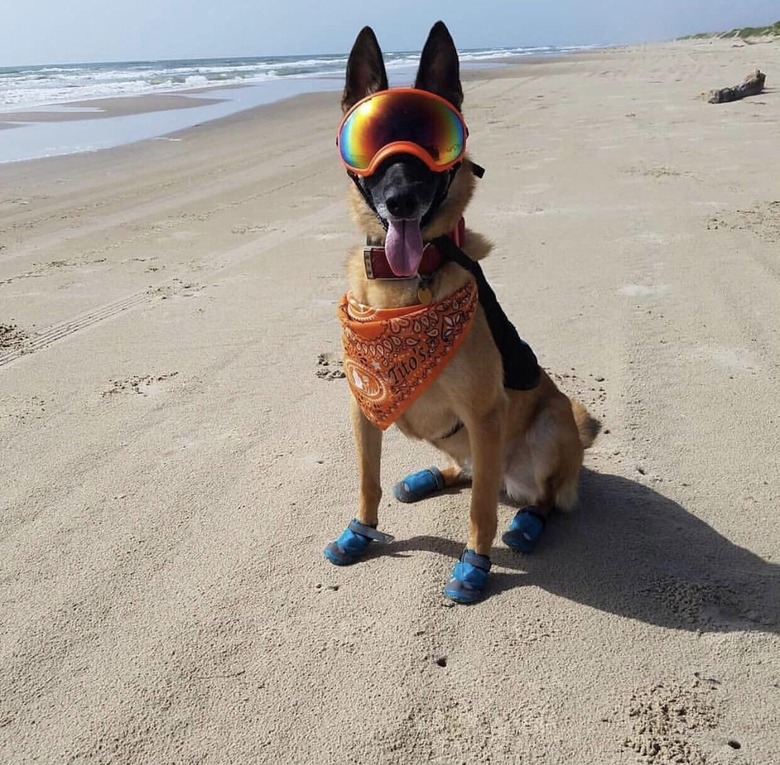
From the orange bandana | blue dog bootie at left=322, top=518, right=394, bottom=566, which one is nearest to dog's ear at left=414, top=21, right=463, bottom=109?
the orange bandana

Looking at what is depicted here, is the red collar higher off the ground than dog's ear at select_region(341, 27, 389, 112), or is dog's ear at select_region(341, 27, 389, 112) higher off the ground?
dog's ear at select_region(341, 27, 389, 112)

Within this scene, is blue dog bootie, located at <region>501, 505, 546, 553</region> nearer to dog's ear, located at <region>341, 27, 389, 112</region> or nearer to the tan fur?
the tan fur

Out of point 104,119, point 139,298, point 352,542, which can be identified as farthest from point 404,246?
point 104,119

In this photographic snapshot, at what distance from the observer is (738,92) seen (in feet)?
56.2

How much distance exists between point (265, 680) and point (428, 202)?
5.84 ft

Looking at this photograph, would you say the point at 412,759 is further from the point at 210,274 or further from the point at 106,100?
the point at 106,100

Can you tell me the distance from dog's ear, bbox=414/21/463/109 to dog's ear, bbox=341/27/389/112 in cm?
15

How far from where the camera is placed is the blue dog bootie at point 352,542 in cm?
307

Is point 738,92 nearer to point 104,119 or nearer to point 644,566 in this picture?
point 644,566

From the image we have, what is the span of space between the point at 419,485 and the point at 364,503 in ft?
1.45

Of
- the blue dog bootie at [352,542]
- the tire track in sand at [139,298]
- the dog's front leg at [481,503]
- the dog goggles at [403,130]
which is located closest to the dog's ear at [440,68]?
the dog goggles at [403,130]

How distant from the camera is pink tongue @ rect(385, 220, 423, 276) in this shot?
8.99 feet

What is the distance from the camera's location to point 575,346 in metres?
5.00

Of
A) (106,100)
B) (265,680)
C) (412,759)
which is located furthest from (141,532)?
(106,100)
